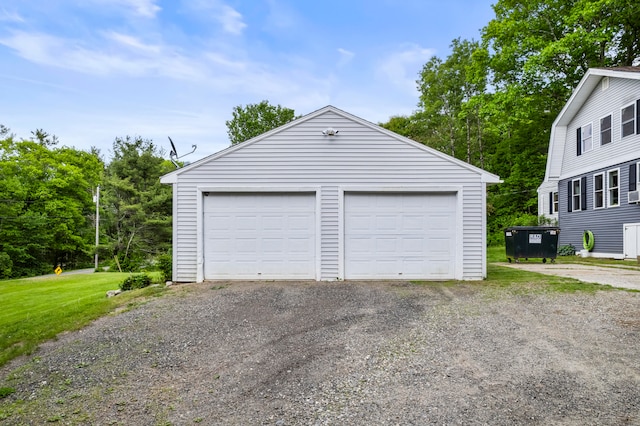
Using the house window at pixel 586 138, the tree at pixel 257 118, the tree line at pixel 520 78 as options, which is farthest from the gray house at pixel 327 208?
the tree at pixel 257 118

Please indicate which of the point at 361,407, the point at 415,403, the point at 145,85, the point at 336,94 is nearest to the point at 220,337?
the point at 361,407

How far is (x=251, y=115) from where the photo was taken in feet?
109

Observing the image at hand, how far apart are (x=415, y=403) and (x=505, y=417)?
63 cm

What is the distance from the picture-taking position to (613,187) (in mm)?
13008

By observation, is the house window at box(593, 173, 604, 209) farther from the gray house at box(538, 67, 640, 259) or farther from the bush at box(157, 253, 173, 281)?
the bush at box(157, 253, 173, 281)

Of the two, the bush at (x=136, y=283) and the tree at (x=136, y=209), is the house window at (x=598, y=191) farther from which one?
the tree at (x=136, y=209)

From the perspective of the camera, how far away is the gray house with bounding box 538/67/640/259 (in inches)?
474

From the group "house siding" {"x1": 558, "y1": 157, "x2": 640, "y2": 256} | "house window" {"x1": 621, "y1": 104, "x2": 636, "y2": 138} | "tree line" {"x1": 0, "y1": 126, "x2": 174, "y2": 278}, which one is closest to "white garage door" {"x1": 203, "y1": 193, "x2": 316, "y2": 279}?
"house siding" {"x1": 558, "y1": 157, "x2": 640, "y2": 256}

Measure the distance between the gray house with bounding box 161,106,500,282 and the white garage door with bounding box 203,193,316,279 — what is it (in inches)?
0.9

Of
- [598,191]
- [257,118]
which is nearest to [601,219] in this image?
[598,191]

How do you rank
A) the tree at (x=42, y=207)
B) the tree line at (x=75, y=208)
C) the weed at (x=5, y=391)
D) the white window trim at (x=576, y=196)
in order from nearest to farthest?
1. the weed at (x=5, y=391)
2. the white window trim at (x=576, y=196)
3. the tree at (x=42, y=207)
4. the tree line at (x=75, y=208)

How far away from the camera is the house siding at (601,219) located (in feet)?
40.5

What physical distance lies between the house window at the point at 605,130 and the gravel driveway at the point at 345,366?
33.6 feet

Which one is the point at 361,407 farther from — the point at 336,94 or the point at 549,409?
the point at 336,94
